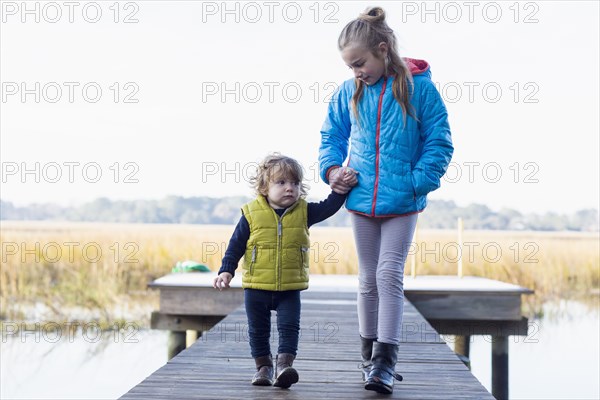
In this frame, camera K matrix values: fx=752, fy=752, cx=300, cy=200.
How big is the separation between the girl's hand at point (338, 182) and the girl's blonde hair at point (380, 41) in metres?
0.30

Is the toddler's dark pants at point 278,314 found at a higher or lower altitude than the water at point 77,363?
higher

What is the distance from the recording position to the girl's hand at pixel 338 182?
8.56 feet

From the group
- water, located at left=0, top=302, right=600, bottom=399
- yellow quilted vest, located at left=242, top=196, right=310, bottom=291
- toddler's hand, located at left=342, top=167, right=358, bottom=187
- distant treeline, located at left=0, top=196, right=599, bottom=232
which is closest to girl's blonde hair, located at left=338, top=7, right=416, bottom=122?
toddler's hand, located at left=342, top=167, right=358, bottom=187

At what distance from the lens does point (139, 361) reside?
817cm

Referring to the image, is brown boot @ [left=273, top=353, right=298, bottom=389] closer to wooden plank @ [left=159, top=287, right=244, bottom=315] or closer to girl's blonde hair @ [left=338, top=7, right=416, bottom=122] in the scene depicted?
girl's blonde hair @ [left=338, top=7, right=416, bottom=122]

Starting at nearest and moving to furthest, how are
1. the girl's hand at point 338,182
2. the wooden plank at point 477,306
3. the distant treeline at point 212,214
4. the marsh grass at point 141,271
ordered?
the girl's hand at point 338,182 < the wooden plank at point 477,306 < the marsh grass at point 141,271 < the distant treeline at point 212,214

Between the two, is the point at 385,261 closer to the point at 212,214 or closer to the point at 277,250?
the point at 277,250

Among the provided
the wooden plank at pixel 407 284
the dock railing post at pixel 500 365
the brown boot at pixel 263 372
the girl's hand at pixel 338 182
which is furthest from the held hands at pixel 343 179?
the dock railing post at pixel 500 365

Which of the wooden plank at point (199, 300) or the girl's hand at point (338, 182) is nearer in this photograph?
the girl's hand at point (338, 182)

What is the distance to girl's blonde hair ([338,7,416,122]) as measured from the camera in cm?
253

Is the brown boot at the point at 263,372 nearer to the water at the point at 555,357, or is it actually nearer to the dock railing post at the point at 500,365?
the dock railing post at the point at 500,365

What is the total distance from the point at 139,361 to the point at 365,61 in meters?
6.36

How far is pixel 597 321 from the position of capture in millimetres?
9469

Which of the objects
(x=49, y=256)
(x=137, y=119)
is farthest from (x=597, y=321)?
(x=137, y=119)
